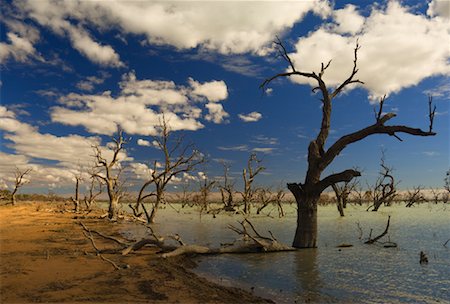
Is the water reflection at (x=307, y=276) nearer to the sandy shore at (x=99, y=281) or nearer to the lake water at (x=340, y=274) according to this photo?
the lake water at (x=340, y=274)

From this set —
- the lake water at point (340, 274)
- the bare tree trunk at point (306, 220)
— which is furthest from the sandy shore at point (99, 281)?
the bare tree trunk at point (306, 220)

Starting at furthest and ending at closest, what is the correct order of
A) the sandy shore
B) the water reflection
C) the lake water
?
the lake water
the water reflection
the sandy shore

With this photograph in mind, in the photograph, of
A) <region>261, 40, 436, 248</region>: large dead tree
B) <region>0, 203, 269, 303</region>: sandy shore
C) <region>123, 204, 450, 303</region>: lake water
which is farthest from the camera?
<region>261, 40, 436, 248</region>: large dead tree

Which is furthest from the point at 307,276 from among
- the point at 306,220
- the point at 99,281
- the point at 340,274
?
the point at 99,281

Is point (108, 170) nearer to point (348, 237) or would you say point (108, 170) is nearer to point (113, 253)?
point (113, 253)

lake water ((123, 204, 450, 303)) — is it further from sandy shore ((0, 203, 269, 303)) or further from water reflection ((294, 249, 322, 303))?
sandy shore ((0, 203, 269, 303))

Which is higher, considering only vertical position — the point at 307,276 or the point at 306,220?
the point at 306,220

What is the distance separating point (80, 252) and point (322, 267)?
29.7ft

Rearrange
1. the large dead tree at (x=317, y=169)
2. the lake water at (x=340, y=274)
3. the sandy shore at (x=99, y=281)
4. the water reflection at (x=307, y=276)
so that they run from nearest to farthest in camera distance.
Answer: the sandy shore at (x=99, y=281) → the water reflection at (x=307, y=276) → the lake water at (x=340, y=274) → the large dead tree at (x=317, y=169)

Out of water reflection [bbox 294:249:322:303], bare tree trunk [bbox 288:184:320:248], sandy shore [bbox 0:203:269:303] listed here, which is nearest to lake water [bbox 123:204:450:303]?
water reflection [bbox 294:249:322:303]

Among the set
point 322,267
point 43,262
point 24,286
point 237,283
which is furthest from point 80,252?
point 322,267

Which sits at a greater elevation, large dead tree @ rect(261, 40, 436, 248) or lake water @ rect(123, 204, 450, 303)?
large dead tree @ rect(261, 40, 436, 248)

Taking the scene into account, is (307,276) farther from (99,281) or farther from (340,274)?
(99,281)

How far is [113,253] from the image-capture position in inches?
512
